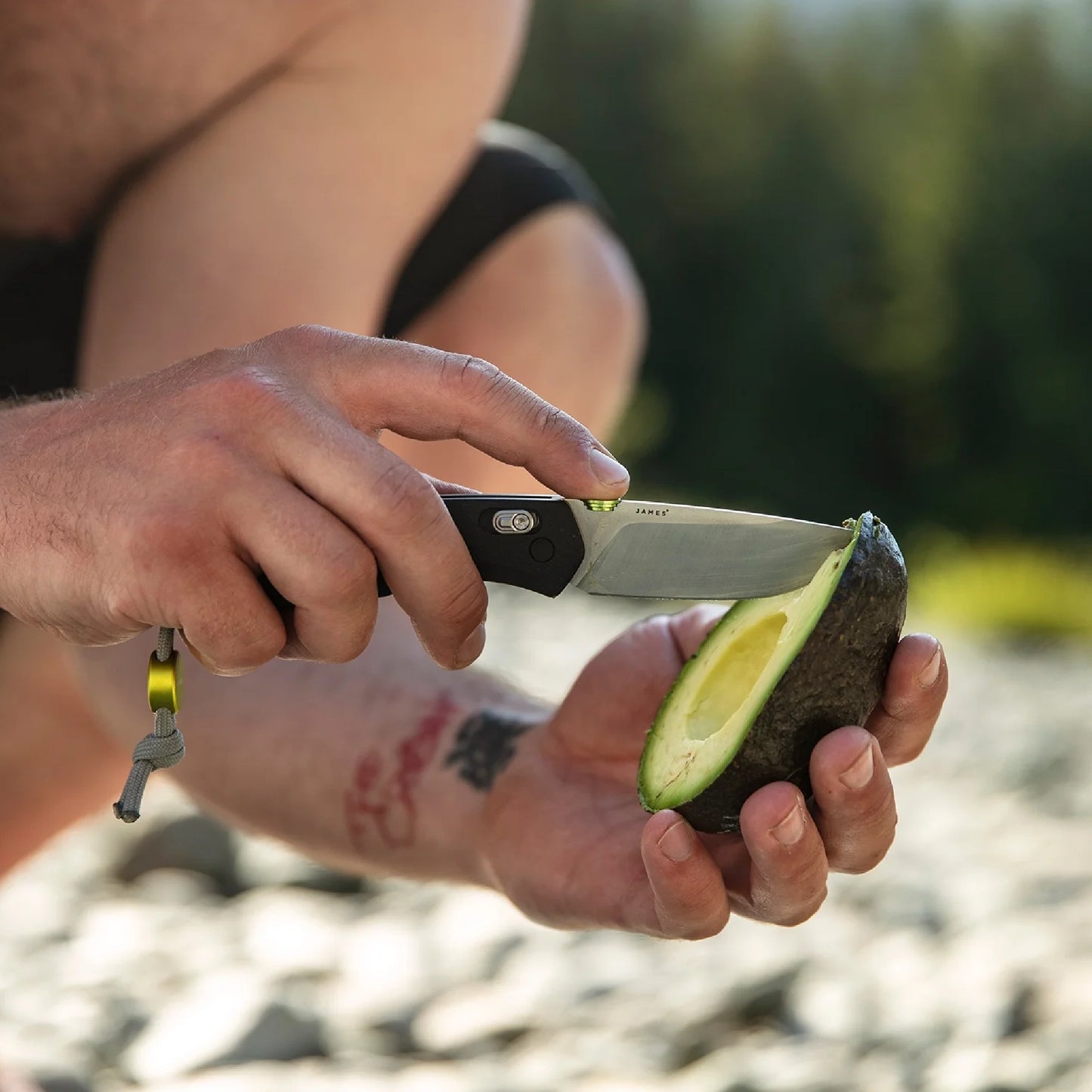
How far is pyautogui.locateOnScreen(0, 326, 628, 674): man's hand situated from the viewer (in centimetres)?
167

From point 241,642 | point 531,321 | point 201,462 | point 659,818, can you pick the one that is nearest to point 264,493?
point 201,462

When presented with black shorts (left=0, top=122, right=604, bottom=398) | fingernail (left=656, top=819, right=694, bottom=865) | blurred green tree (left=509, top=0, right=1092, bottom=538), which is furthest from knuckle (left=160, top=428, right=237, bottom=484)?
blurred green tree (left=509, top=0, right=1092, bottom=538)

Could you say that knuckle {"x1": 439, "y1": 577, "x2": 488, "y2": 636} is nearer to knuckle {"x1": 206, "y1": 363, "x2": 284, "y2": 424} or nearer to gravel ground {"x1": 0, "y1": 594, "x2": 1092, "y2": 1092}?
knuckle {"x1": 206, "y1": 363, "x2": 284, "y2": 424}

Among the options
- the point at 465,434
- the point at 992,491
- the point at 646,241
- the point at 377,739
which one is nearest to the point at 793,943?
the point at 377,739

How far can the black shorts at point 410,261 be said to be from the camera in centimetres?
326

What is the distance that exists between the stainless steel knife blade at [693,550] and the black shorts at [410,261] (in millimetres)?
1598

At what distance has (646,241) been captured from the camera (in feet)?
114

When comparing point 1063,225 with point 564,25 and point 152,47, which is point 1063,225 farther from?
point 152,47

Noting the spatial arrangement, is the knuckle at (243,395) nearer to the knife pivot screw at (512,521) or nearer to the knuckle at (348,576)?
the knuckle at (348,576)

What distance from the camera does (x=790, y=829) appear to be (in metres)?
1.92

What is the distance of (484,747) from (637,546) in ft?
2.71

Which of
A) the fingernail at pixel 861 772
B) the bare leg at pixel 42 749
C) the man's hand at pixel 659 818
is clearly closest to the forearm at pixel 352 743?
the man's hand at pixel 659 818

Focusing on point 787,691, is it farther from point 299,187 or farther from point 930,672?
point 299,187

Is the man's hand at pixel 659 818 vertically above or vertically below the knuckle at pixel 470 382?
below
